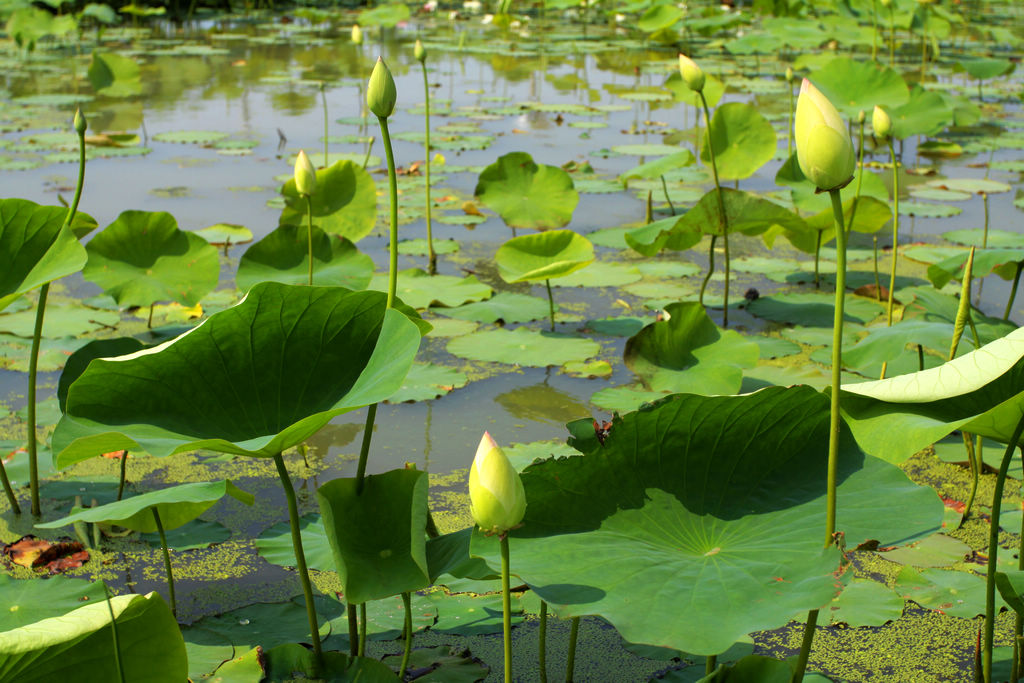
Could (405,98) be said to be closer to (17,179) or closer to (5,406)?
(17,179)

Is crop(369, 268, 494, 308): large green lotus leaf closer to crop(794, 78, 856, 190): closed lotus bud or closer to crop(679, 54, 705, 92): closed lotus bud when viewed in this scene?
crop(679, 54, 705, 92): closed lotus bud

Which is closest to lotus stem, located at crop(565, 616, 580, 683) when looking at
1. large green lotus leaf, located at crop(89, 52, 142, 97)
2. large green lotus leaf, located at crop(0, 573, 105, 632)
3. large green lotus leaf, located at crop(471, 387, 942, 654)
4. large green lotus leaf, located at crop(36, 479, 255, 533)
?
large green lotus leaf, located at crop(471, 387, 942, 654)

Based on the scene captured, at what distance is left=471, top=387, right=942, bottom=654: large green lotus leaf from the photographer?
100 centimetres

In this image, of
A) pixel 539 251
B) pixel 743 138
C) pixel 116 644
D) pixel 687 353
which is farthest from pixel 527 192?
pixel 116 644

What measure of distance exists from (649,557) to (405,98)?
18.2 ft

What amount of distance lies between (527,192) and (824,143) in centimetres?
232

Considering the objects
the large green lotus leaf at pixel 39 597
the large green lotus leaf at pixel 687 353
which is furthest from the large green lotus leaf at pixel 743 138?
the large green lotus leaf at pixel 39 597

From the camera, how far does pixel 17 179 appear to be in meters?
4.09

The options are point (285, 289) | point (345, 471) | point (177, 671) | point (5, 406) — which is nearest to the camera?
point (177, 671)

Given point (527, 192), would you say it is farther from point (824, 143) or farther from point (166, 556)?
point (824, 143)

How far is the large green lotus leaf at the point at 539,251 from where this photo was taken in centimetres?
265

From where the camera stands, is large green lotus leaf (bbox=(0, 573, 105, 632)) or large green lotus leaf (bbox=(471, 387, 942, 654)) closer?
large green lotus leaf (bbox=(471, 387, 942, 654))

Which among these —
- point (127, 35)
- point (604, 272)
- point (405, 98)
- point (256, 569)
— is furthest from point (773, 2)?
point (256, 569)

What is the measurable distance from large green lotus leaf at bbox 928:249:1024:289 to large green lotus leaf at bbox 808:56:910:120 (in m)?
2.23
